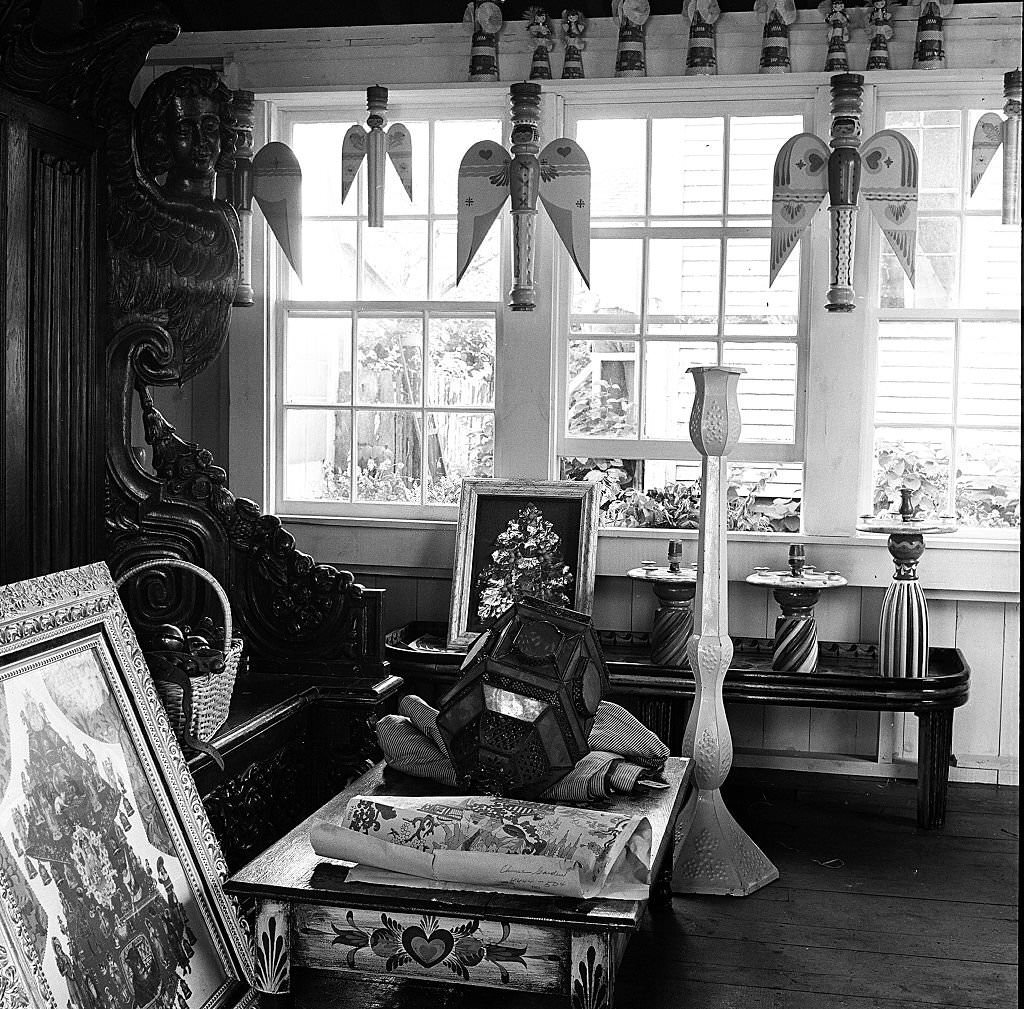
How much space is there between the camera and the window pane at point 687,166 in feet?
14.5

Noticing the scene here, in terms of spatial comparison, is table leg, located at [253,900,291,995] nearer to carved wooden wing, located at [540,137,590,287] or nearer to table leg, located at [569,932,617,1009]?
table leg, located at [569,932,617,1009]

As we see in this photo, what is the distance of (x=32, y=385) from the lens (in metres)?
2.87

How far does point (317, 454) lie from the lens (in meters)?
4.78

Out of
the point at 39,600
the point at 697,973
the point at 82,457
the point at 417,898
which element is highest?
the point at 82,457

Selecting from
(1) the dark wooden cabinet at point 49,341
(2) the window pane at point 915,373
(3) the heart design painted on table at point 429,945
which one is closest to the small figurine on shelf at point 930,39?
(2) the window pane at point 915,373

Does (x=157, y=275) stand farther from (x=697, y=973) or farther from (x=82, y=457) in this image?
(x=697, y=973)

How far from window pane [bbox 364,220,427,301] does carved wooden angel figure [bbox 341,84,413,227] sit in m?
0.18

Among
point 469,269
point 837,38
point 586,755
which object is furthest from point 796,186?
point 586,755

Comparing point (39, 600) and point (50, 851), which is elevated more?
point (39, 600)

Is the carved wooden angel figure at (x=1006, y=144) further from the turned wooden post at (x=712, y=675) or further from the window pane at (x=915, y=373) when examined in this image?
the turned wooden post at (x=712, y=675)

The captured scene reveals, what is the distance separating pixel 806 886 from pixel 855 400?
68.4 inches

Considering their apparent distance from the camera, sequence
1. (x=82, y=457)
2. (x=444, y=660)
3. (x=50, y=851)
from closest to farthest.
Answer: (x=50, y=851) → (x=82, y=457) → (x=444, y=660)

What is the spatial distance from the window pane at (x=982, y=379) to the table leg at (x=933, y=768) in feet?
3.68

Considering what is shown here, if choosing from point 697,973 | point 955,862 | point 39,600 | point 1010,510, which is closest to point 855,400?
point 1010,510
